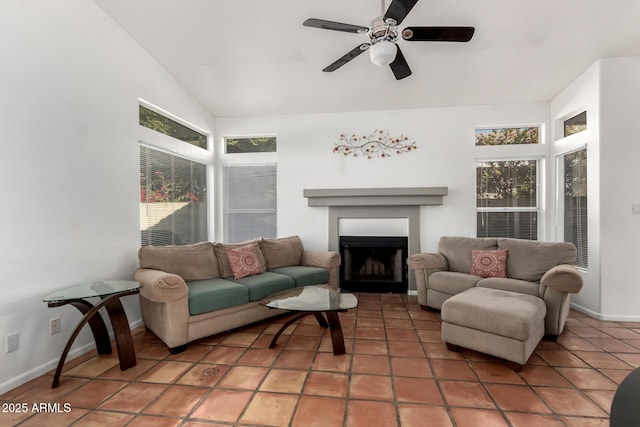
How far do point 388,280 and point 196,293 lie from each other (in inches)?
111

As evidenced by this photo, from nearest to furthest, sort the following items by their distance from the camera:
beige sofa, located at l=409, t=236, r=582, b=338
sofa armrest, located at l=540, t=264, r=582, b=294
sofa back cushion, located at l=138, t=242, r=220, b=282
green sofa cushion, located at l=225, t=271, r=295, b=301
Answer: sofa armrest, located at l=540, t=264, r=582, b=294, beige sofa, located at l=409, t=236, r=582, b=338, sofa back cushion, located at l=138, t=242, r=220, b=282, green sofa cushion, located at l=225, t=271, r=295, b=301

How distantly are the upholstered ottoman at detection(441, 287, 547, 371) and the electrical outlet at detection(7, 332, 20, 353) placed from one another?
319 centimetres

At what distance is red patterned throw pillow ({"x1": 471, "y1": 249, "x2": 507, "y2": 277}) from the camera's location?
11.0 feet

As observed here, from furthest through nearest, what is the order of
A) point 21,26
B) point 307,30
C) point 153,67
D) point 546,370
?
point 153,67, point 307,30, point 546,370, point 21,26

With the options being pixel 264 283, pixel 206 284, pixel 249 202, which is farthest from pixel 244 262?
pixel 249 202

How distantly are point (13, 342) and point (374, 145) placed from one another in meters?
4.34

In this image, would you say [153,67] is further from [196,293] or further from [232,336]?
[232,336]

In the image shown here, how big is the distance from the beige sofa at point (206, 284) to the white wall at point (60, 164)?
0.41 meters

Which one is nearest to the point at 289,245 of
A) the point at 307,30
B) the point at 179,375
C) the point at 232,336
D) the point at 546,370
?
the point at 232,336

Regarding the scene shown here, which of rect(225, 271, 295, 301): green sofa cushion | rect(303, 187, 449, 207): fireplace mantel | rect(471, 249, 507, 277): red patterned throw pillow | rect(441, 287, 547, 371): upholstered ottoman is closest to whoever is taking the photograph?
rect(441, 287, 547, 371): upholstered ottoman

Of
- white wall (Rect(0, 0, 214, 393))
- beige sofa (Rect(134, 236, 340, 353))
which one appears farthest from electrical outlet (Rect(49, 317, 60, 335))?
beige sofa (Rect(134, 236, 340, 353))

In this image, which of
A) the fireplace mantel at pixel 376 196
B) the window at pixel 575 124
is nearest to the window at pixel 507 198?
the window at pixel 575 124

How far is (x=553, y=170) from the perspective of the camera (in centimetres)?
412

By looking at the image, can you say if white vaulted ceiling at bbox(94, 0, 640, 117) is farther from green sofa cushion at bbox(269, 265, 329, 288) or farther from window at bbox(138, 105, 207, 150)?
green sofa cushion at bbox(269, 265, 329, 288)
